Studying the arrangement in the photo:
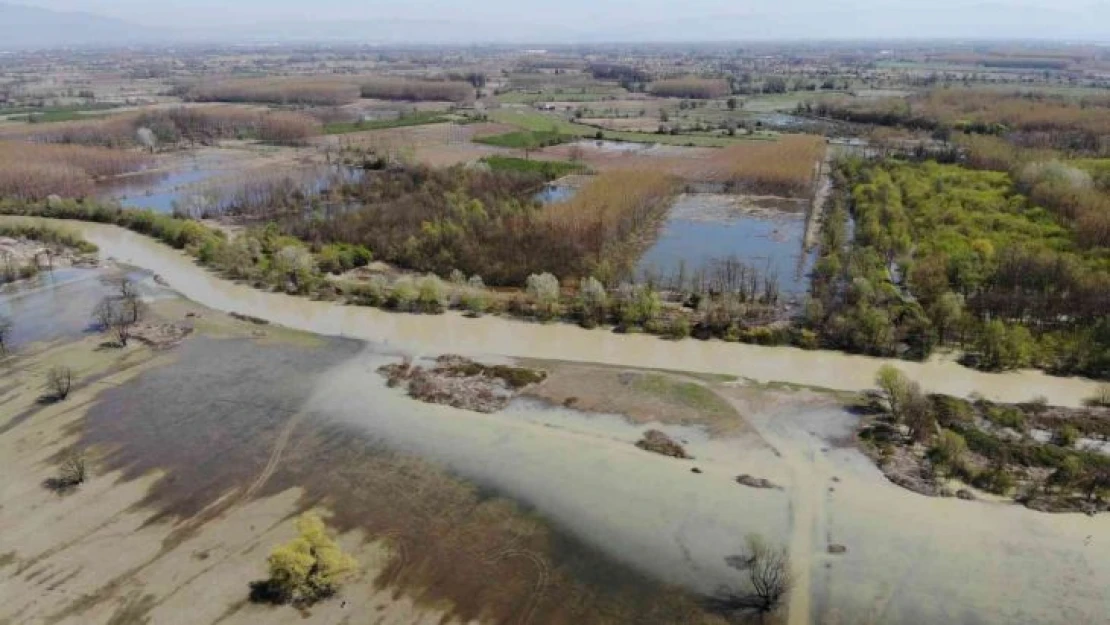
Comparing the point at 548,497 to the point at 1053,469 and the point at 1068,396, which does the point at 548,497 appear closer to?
the point at 1053,469

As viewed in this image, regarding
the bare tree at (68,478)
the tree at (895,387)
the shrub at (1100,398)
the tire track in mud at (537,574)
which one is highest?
the tree at (895,387)

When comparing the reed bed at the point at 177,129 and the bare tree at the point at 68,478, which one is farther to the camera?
the reed bed at the point at 177,129

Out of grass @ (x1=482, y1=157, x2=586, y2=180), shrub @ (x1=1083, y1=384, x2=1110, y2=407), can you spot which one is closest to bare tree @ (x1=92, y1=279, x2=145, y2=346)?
grass @ (x1=482, y1=157, x2=586, y2=180)

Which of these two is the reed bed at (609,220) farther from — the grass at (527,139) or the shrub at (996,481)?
the grass at (527,139)

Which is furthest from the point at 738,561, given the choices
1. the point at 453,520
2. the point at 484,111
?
the point at 484,111

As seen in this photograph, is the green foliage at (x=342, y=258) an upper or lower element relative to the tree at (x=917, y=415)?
upper

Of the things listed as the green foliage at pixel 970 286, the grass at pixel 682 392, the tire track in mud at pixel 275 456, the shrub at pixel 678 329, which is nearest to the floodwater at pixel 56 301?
the tire track in mud at pixel 275 456

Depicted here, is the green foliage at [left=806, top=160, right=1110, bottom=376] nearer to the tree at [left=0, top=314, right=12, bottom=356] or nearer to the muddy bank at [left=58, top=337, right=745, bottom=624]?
the muddy bank at [left=58, top=337, right=745, bottom=624]
